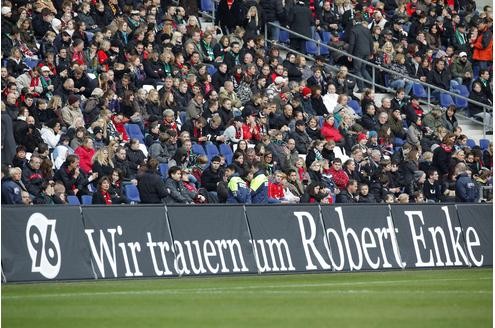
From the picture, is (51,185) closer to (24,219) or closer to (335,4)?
(24,219)

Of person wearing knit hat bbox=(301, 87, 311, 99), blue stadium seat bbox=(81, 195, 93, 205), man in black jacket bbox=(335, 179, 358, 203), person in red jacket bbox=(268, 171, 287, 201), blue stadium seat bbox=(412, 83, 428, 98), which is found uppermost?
person wearing knit hat bbox=(301, 87, 311, 99)

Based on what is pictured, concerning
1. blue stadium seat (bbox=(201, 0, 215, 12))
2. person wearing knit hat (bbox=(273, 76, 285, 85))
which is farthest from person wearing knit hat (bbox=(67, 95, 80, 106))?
blue stadium seat (bbox=(201, 0, 215, 12))

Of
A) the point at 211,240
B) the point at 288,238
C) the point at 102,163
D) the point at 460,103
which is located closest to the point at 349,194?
the point at 288,238

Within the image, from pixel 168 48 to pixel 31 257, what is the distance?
10.5 metres

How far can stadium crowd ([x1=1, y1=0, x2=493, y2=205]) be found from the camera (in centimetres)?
2538

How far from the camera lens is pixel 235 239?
23250 millimetres

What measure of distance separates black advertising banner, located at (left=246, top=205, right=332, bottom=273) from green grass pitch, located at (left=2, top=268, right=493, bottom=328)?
0.92m

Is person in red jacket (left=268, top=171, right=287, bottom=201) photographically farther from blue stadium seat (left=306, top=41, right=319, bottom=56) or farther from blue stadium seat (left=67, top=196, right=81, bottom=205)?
blue stadium seat (left=306, top=41, right=319, bottom=56)

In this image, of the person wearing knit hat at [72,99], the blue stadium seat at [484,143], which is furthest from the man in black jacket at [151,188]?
the blue stadium seat at [484,143]

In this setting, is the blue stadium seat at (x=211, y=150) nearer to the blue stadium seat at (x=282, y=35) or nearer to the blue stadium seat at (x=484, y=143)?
the blue stadium seat at (x=282, y=35)

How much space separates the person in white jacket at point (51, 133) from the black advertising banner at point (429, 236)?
644 cm

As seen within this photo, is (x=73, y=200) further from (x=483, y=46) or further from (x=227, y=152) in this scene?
(x=483, y=46)

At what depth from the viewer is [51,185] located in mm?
23469

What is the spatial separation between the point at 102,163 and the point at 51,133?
1.18 metres
